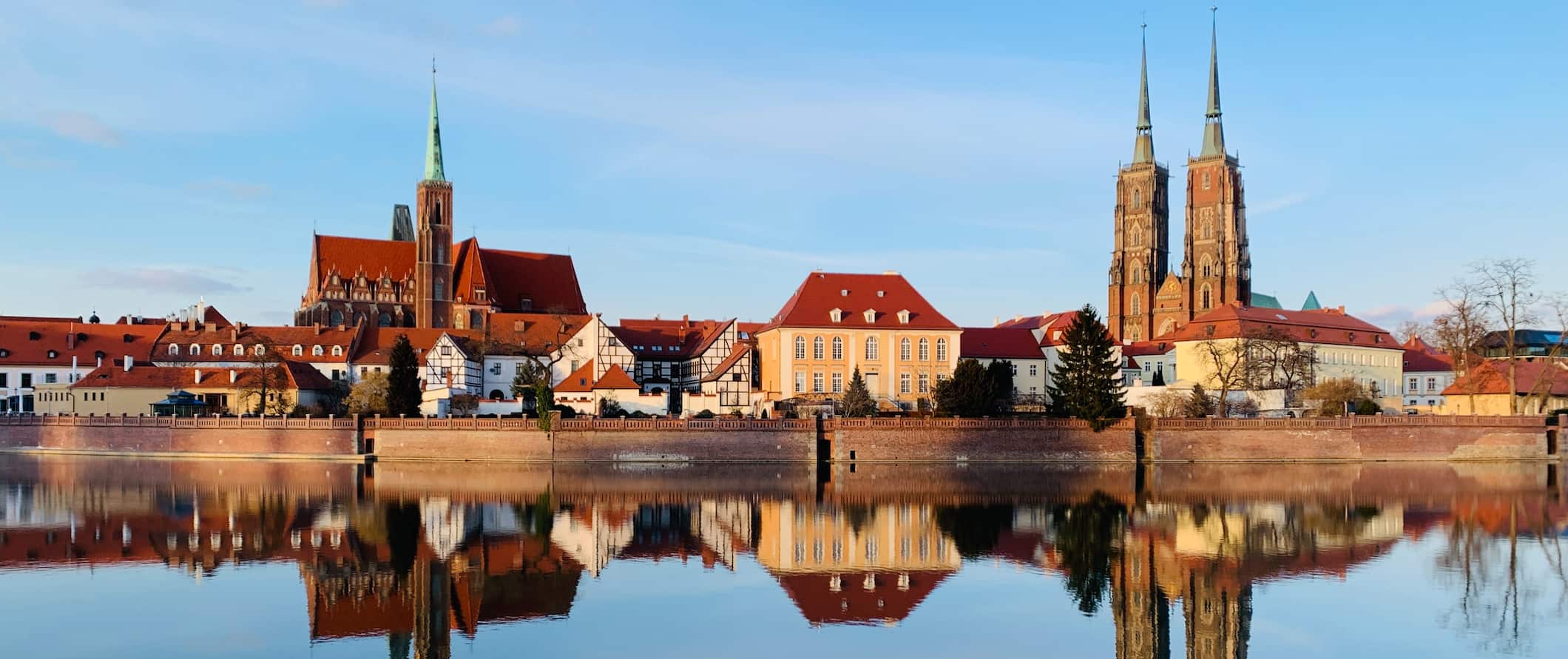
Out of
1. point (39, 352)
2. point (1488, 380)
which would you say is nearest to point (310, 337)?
point (39, 352)

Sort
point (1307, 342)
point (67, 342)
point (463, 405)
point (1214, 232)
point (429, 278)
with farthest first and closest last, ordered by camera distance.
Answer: point (1214, 232) → point (429, 278) → point (67, 342) → point (1307, 342) → point (463, 405)

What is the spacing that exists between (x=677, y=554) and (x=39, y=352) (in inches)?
2593

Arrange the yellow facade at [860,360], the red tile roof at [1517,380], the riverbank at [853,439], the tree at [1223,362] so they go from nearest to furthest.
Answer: the riverbank at [853,439], the red tile roof at [1517,380], the yellow facade at [860,360], the tree at [1223,362]

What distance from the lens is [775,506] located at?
4038 cm

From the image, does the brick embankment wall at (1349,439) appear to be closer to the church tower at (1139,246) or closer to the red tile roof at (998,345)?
the red tile roof at (998,345)

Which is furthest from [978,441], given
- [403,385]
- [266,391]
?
[266,391]

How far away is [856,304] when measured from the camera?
69.8m

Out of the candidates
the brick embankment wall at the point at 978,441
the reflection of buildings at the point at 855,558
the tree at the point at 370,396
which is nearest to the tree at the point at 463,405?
the tree at the point at 370,396

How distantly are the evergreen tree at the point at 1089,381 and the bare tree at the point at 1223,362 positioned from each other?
10.5 metres

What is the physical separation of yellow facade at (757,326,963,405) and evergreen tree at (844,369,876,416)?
4100 millimetres

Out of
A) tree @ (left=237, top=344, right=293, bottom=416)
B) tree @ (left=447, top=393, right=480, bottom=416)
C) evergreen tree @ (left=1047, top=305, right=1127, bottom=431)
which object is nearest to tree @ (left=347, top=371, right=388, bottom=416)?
tree @ (left=447, top=393, right=480, bottom=416)

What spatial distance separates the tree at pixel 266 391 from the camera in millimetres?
68250

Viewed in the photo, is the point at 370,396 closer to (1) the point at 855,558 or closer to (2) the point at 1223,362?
(1) the point at 855,558

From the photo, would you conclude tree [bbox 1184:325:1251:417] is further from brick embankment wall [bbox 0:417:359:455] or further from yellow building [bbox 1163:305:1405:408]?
brick embankment wall [bbox 0:417:359:455]
